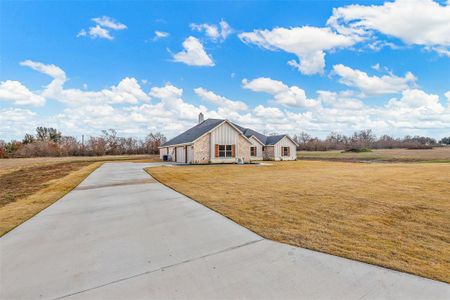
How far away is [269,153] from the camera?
105 feet

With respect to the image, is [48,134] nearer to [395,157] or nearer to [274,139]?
[274,139]

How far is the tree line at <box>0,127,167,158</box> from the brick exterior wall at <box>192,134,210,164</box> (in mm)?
34624

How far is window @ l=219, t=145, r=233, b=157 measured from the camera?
23844 millimetres

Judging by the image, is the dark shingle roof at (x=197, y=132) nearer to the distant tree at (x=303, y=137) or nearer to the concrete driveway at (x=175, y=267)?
the concrete driveway at (x=175, y=267)

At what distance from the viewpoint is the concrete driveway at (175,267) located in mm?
2568

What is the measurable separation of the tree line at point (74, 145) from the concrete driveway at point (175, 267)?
52371 mm

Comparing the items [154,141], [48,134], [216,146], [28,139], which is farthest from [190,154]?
[48,134]

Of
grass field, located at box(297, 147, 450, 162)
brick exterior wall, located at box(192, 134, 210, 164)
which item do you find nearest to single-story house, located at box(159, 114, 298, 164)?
brick exterior wall, located at box(192, 134, 210, 164)

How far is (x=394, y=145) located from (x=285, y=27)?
78.1m

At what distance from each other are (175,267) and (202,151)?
20.0 meters

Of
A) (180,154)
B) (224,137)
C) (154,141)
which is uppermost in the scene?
(154,141)

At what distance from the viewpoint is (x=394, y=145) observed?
75.1 metres

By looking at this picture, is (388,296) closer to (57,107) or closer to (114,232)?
(114,232)

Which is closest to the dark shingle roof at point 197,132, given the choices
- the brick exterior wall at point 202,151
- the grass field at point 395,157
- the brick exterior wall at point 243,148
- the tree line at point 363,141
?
the brick exterior wall at point 202,151
